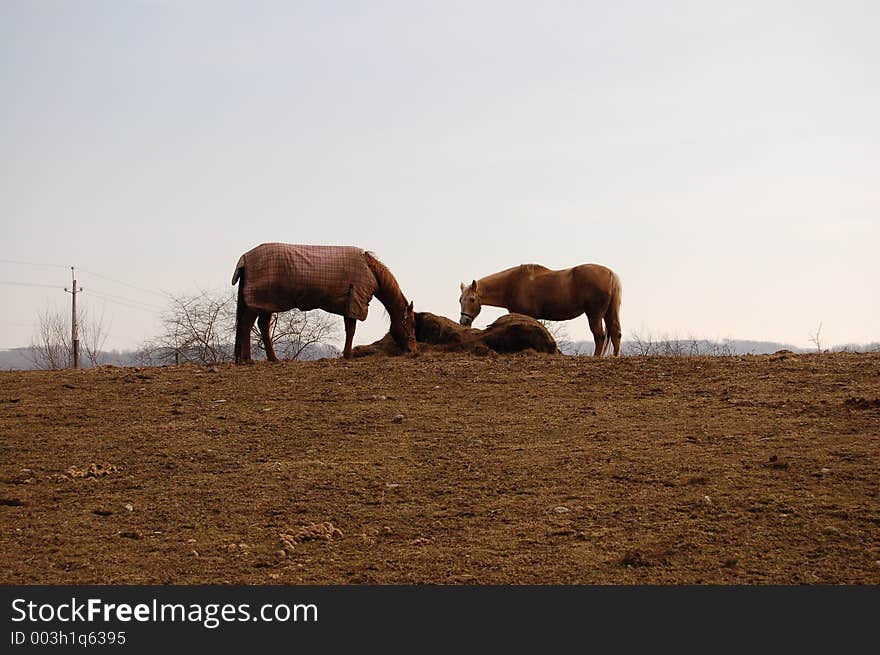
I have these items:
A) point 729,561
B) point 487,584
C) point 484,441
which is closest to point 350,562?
point 487,584

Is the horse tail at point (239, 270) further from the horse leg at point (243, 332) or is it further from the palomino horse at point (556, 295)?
the palomino horse at point (556, 295)

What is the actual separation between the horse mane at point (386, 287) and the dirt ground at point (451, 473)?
1713 mm

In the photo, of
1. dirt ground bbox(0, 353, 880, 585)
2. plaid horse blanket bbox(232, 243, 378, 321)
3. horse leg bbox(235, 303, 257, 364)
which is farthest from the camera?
horse leg bbox(235, 303, 257, 364)

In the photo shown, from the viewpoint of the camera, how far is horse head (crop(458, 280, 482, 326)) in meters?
17.1

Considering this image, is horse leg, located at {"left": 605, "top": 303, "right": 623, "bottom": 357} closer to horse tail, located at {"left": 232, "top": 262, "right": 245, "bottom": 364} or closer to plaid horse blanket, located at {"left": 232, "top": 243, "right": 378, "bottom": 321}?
plaid horse blanket, located at {"left": 232, "top": 243, "right": 378, "bottom": 321}

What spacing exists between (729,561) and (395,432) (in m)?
4.56

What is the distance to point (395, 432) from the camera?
10.4m

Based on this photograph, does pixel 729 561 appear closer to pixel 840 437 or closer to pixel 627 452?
pixel 627 452

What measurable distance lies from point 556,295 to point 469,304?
4.79 feet

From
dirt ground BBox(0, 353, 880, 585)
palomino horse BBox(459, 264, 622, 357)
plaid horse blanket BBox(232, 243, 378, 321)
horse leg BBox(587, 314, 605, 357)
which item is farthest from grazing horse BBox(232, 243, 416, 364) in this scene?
horse leg BBox(587, 314, 605, 357)

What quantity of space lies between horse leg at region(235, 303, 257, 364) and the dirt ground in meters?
1.21

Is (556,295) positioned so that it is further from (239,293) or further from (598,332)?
(239,293)

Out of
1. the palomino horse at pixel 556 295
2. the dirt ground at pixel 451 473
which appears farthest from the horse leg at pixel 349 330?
the palomino horse at pixel 556 295

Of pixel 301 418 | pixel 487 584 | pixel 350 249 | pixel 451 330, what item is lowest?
pixel 487 584
